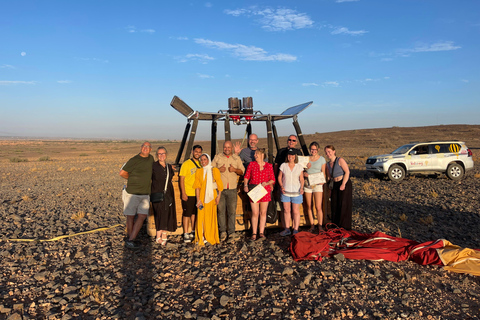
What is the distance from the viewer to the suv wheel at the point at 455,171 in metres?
15.0

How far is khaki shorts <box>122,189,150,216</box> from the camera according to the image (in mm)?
5836

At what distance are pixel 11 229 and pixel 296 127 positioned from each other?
275 inches

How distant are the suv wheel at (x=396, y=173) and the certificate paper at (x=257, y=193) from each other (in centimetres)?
1116

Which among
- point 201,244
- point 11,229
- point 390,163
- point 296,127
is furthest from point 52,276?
point 390,163

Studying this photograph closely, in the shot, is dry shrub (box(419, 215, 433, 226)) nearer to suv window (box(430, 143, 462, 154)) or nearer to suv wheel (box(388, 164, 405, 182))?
suv wheel (box(388, 164, 405, 182))

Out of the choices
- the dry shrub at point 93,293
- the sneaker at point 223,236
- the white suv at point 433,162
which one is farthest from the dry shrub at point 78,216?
the white suv at point 433,162

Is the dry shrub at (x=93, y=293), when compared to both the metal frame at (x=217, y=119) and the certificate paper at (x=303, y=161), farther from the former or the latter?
the certificate paper at (x=303, y=161)

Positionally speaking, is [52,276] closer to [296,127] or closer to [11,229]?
[11,229]

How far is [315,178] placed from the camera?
639cm

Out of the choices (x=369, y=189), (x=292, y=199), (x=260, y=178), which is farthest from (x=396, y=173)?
(x=260, y=178)

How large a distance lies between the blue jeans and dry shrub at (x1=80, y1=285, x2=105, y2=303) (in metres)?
2.57

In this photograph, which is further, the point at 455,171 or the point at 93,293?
the point at 455,171

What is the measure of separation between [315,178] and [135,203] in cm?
352

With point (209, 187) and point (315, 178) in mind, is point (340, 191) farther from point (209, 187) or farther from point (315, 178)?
point (209, 187)
